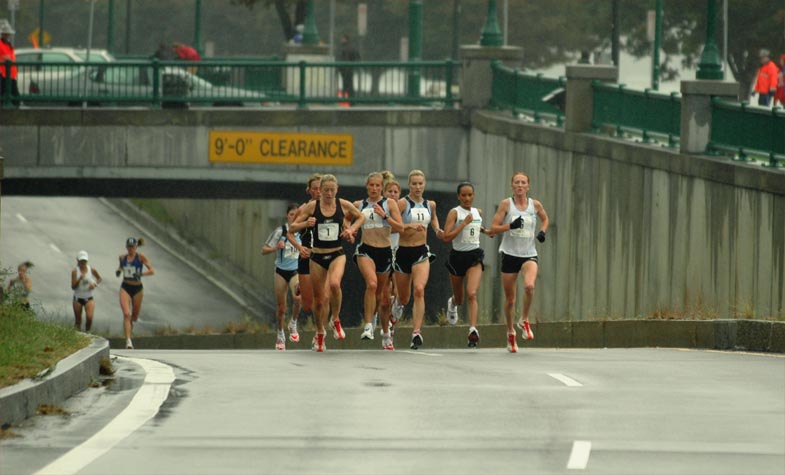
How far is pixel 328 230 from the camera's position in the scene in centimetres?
1922

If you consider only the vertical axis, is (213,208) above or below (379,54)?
below

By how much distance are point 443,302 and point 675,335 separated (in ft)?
54.8

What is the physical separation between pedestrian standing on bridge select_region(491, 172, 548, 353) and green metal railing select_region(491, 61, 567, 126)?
9635 millimetres

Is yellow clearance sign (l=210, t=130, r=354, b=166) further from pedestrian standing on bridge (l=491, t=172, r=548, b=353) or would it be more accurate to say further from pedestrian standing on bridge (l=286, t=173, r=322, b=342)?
pedestrian standing on bridge (l=491, t=172, r=548, b=353)

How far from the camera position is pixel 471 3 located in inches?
3159

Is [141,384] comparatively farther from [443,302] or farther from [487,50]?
[443,302]

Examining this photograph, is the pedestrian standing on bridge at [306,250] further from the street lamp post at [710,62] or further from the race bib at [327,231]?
the street lamp post at [710,62]

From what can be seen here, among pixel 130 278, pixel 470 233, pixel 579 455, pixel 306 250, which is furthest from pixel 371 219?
pixel 130 278

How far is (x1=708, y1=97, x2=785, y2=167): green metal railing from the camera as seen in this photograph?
71.4 ft

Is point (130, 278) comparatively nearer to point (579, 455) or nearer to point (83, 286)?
point (83, 286)

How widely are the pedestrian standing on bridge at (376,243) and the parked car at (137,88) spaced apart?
50.1 ft

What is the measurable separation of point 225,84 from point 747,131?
15274mm

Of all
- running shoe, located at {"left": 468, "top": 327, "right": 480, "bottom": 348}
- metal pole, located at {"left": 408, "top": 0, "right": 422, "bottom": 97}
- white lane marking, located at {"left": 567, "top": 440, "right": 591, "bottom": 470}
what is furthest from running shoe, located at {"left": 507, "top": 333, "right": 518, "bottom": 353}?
metal pole, located at {"left": 408, "top": 0, "right": 422, "bottom": 97}

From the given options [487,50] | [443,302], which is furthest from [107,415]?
[443,302]
